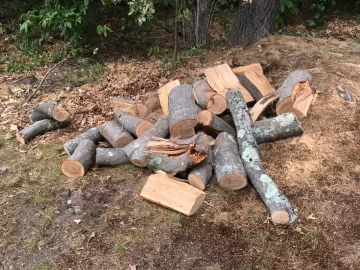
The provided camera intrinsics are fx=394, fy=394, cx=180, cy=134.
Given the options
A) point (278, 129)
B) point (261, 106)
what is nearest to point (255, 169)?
point (278, 129)

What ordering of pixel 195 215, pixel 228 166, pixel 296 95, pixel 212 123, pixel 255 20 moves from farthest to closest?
pixel 255 20 < pixel 296 95 < pixel 212 123 < pixel 228 166 < pixel 195 215

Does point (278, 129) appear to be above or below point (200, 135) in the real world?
below

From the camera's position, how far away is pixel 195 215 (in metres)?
3.32

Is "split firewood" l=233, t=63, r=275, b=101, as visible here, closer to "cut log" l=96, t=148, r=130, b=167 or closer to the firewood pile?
the firewood pile

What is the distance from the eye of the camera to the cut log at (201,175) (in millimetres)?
3492

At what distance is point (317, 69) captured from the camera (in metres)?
4.88

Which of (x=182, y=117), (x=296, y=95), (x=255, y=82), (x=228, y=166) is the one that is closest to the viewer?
(x=228, y=166)

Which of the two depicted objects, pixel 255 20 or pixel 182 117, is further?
pixel 255 20

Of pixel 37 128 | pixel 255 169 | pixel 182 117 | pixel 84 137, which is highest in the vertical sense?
pixel 182 117

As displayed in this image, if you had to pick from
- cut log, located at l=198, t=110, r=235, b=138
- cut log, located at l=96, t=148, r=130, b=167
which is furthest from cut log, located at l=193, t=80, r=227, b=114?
cut log, located at l=96, t=148, r=130, b=167

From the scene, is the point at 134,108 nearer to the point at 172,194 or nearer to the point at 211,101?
the point at 211,101

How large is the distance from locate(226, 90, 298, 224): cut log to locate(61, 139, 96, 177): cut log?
1.49 metres

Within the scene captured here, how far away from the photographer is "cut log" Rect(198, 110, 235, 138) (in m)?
3.86

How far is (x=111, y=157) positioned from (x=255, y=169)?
142 centimetres
